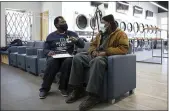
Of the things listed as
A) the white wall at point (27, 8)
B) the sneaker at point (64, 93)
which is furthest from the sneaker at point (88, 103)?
the white wall at point (27, 8)

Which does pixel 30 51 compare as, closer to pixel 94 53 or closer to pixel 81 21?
pixel 94 53

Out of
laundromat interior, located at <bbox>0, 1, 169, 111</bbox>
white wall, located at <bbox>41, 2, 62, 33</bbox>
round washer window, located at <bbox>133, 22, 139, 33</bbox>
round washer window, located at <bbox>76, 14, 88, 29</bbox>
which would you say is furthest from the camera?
round washer window, located at <bbox>133, 22, 139, 33</bbox>

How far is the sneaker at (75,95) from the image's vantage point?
190 centimetres

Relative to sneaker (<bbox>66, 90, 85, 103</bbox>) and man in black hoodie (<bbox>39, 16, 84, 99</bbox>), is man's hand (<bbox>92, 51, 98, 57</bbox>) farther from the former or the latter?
sneaker (<bbox>66, 90, 85, 103</bbox>)

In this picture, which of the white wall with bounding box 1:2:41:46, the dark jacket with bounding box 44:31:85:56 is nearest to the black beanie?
the dark jacket with bounding box 44:31:85:56

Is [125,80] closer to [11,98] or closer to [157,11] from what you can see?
[11,98]

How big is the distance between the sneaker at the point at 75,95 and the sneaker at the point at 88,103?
0.23m

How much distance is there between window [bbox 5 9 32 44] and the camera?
244 inches

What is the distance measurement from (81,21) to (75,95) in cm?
455

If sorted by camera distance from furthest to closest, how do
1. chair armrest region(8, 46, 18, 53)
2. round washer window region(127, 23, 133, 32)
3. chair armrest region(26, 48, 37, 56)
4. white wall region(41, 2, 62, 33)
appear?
round washer window region(127, 23, 133, 32)
white wall region(41, 2, 62, 33)
chair armrest region(8, 46, 18, 53)
chair armrest region(26, 48, 37, 56)

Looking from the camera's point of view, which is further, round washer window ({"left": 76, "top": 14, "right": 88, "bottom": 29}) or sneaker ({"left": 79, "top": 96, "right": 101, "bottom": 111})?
round washer window ({"left": 76, "top": 14, "right": 88, "bottom": 29})

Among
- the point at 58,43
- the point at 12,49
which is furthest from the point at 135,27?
the point at 58,43

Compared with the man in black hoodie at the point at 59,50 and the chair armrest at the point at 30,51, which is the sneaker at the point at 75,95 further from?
the chair armrest at the point at 30,51

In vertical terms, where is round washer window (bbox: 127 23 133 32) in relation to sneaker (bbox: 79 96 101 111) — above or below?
above
